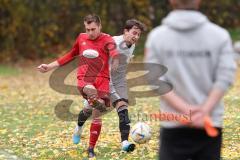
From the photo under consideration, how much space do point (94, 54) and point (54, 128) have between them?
11.8 feet

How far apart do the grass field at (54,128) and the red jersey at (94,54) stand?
1.13 meters

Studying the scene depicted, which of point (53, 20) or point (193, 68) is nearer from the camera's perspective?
point (193, 68)

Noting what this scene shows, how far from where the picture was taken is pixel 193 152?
4.26 metres

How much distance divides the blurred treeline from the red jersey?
63.3ft

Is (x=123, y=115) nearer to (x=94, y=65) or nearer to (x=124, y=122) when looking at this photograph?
(x=124, y=122)

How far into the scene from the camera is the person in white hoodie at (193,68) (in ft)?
13.6

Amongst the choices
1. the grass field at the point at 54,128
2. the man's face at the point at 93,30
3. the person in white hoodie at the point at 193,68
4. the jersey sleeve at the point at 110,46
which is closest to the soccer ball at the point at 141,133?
the grass field at the point at 54,128

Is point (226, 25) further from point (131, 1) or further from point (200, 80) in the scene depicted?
point (200, 80)

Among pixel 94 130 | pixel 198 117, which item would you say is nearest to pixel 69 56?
pixel 94 130

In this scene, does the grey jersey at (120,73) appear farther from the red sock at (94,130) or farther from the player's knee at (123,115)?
the red sock at (94,130)

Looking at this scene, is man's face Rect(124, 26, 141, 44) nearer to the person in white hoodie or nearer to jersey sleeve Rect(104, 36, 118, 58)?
jersey sleeve Rect(104, 36, 118, 58)

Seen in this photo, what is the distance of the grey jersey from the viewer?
8.44 meters

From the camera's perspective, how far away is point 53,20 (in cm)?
2870

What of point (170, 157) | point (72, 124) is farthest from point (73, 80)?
point (170, 157)
